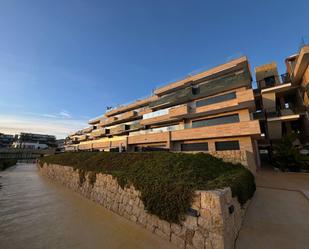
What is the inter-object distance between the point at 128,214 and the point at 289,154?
56.3 feet

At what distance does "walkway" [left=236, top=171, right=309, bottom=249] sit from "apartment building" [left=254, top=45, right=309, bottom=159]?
39.9 ft

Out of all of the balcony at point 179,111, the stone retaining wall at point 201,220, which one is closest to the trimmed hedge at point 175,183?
the stone retaining wall at point 201,220

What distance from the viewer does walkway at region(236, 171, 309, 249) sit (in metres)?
4.25

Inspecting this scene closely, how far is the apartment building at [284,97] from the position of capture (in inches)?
639

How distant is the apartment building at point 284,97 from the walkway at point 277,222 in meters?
12.2

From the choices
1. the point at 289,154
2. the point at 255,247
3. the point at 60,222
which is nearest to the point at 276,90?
the point at 289,154

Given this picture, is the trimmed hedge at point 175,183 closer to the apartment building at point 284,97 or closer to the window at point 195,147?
the window at point 195,147

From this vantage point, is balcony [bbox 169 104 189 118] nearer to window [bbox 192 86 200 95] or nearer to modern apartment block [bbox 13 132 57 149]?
window [bbox 192 86 200 95]

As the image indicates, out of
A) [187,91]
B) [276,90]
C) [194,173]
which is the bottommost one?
[194,173]

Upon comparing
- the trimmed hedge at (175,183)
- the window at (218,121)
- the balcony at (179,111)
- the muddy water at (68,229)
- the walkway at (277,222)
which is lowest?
the muddy water at (68,229)

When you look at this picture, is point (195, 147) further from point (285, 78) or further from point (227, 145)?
point (285, 78)

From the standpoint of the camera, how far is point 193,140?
63.5 ft

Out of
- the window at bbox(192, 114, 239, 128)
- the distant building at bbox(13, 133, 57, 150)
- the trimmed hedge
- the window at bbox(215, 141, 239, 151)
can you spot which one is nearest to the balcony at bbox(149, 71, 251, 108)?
the window at bbox(192, 114, 239, 128)

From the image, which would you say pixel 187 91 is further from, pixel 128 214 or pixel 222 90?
pixel 128 214
